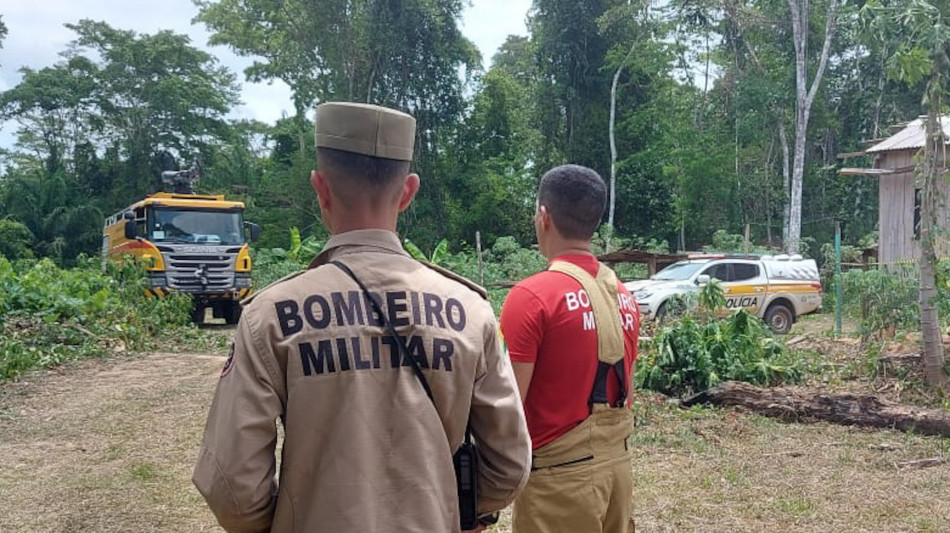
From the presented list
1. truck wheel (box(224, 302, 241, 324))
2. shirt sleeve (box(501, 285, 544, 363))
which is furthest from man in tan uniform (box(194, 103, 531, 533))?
truck wheel (box(224, 302, 241, 324))

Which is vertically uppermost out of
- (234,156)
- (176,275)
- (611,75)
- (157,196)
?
(611,75)

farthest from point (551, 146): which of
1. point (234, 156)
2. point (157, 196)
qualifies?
point (157, 196)

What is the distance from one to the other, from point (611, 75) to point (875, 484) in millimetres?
28320

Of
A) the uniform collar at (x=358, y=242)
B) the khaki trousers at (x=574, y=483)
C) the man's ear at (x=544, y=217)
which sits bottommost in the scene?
the khaki trousers at (x=574, y=483)

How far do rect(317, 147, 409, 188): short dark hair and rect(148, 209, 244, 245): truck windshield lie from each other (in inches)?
629

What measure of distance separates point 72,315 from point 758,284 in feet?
40.7

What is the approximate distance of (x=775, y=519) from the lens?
16.2 ft

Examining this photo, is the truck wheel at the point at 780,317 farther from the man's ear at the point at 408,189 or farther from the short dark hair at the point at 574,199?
the man's ear at the point at 408,189

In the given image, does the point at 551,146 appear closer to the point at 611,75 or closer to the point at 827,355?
the point at 611,75

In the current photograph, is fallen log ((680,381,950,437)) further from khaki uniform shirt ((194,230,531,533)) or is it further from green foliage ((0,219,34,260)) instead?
green foliage ((0,219,34,260))

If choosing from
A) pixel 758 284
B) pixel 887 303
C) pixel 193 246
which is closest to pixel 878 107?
pixel 758 284

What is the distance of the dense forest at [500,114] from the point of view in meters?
29.6

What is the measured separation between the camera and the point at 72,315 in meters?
12.8

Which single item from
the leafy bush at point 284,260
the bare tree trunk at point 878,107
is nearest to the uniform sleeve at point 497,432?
the leafy bush at point 284,260
